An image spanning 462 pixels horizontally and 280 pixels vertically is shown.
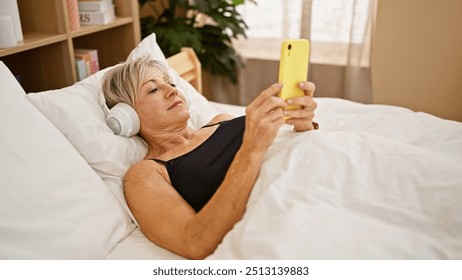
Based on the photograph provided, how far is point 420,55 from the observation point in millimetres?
2520

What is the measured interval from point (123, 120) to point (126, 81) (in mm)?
138

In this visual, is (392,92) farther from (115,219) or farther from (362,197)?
(115,219)

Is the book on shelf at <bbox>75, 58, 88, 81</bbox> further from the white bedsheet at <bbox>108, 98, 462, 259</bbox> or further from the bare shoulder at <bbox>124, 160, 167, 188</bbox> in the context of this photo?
the white bedsheet at <bbox>108, 98, 462, 259</bbox>

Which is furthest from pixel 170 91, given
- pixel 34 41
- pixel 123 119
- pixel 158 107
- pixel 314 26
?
pixel 314 26

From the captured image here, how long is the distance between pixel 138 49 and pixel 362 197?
1106mm

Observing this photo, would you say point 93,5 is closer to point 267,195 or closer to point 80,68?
point 80,68

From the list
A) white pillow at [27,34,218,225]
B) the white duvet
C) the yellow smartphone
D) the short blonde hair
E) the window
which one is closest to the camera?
the white duvet

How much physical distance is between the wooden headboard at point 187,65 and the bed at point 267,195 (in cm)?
82

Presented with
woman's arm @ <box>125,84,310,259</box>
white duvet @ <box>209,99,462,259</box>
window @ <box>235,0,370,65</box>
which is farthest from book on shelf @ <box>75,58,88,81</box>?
window @ <box>235,0,370,65</box>

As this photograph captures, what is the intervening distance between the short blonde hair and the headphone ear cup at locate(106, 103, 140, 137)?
0.04 metres

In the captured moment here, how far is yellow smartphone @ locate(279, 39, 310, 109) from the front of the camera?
109 centimetres

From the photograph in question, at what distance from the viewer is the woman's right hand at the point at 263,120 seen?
1.03 metres

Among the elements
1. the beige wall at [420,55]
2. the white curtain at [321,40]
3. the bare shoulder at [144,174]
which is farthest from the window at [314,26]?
the bare shoulder at [144,174]
